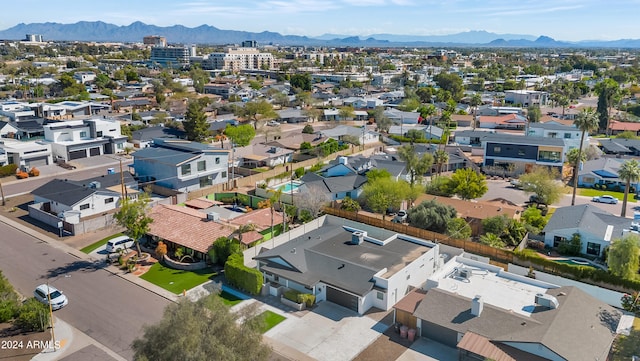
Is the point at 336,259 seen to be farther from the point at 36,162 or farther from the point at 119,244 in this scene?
the point at 36,162

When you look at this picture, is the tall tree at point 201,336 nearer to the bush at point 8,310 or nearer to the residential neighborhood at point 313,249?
the residential neighborhood at point 313,249

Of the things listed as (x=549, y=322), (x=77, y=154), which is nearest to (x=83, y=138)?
(x=77, y=154)

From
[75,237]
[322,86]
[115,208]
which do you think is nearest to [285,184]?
[115,208]

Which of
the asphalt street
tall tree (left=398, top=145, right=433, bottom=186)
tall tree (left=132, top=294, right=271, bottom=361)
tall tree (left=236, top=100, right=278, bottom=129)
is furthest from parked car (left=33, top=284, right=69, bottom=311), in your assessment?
tall tree (left=236, top=100, right=278, bottom=129)

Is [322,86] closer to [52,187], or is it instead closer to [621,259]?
[52,187]

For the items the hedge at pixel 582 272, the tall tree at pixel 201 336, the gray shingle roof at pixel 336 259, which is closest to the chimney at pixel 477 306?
the gray shingle roof at pixel 336 259

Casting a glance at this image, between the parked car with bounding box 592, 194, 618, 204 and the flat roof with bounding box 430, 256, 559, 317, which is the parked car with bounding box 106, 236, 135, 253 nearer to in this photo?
the flat roof with bounding box 430, 256, 559, 317
